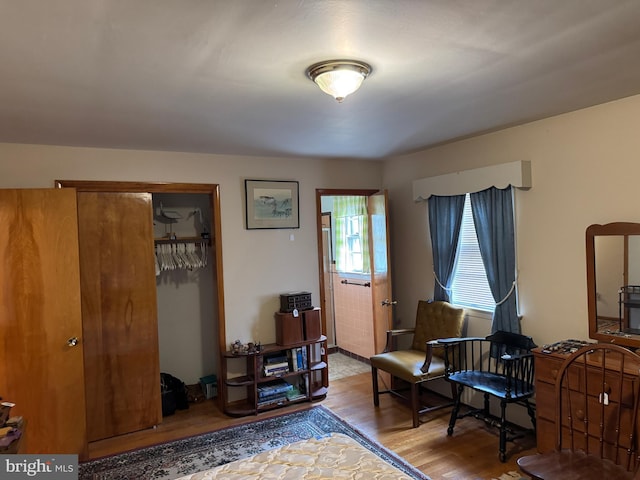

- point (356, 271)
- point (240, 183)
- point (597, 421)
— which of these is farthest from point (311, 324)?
point (597, 421)

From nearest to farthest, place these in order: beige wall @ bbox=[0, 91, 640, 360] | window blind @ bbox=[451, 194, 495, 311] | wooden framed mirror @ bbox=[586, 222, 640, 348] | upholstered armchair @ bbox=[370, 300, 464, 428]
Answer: wooden framed mirror @ bbox=[586, 222, 640, 348] → beige wall @ bbox=[0, 91, 640, 360] → upholstered armchair @ bbox=[370, 300, 464, 428] → window blind @ bbox=[451, 194, 495, 311]

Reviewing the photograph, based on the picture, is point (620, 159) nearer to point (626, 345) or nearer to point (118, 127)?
point (626, 345)

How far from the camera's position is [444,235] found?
4.09 meters

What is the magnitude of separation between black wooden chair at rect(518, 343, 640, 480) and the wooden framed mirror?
0.24 meters

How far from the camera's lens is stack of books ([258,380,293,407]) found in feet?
13.1

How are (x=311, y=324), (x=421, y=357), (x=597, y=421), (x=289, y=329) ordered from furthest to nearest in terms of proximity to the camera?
(x=311, y=324) → (x=289, y=329) → (x=421, y=357) → (x=597, y=421)

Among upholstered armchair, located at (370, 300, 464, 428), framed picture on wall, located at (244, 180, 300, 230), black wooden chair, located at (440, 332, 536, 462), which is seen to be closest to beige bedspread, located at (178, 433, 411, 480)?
black wooden chair, located at (440, 332, 536, 462)

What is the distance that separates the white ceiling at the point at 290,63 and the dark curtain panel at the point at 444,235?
3.17ft

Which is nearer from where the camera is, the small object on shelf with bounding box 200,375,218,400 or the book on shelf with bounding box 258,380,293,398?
the book on shelf with bounding box 258,380,293,398

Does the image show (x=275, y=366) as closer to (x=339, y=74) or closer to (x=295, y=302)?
Answer: (x=295, y=302)

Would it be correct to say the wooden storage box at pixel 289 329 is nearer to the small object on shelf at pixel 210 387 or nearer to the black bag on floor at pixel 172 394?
the small object on shelf at pixel 210 387

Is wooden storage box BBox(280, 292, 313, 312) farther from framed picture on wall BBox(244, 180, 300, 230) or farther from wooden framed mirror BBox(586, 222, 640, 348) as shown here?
wooden framed mirror BBox(586, 222, 640, 348)

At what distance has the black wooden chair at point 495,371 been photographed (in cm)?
301

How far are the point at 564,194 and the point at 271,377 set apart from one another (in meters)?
2.92
